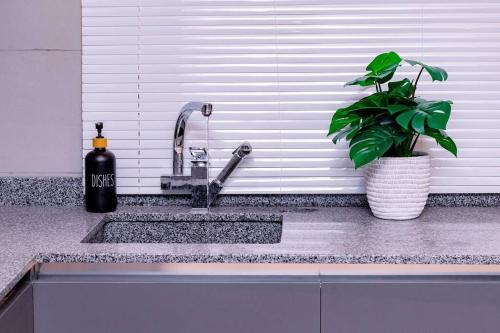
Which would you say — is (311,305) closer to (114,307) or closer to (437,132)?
(114,307)

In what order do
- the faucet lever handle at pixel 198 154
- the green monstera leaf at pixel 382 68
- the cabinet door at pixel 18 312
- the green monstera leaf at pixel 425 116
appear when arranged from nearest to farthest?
1. the cabinet door at pixel 18 312
2. the green monstera leaf at pixel 425 116
3. the green monstera leaf at pixel 382 68
4. the faucet lever handle at pixel 198 154

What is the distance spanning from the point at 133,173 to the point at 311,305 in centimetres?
82

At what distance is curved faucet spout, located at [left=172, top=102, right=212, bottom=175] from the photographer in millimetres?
1876

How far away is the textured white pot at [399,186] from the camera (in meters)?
1.78

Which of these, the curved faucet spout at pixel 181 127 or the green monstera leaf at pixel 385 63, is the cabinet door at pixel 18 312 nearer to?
the curved faucet spout at pixel 181 127

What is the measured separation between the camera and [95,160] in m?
1.93

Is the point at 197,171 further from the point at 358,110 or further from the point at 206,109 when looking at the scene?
the point at 358,110

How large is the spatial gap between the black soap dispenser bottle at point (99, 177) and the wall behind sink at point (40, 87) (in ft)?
0.50

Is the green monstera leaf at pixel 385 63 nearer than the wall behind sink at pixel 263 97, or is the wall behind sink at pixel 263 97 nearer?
the green monstera leaf at pixel 385 63

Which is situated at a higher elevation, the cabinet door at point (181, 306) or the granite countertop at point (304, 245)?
the granite countertop at point (304, 245)

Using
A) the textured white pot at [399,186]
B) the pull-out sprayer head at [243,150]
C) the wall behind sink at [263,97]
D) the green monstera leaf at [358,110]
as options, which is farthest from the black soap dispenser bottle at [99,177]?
the textured white pot at [399,186]

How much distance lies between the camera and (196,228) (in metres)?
1.95

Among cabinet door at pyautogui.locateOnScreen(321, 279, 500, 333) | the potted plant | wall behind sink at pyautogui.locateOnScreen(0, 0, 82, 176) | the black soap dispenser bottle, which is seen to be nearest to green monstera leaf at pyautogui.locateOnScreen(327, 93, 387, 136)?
the potted plant

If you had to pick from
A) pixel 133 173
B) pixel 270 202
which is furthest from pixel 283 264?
pixel 133 173
